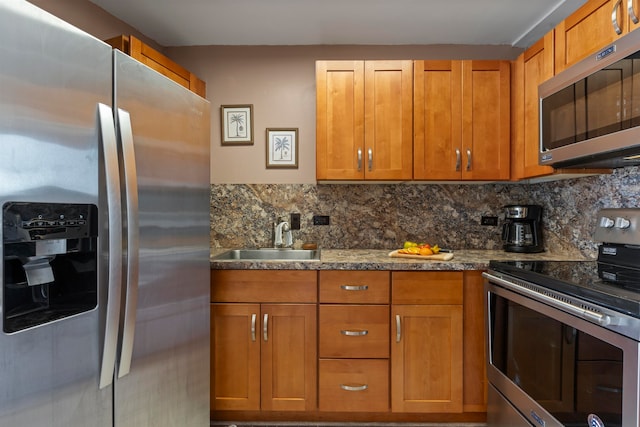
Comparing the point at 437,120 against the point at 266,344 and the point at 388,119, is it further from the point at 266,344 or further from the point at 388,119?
the point at 266,344

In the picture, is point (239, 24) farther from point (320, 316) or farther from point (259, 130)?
point (320, 316)

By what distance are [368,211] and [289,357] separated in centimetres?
114

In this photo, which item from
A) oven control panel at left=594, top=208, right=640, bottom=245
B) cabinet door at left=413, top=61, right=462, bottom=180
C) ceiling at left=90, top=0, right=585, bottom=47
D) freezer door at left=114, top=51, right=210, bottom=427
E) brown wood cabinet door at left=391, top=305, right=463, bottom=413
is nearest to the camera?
freezer door at left=114, top=51, right=210, bottom=427

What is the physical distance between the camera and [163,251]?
1.27 m

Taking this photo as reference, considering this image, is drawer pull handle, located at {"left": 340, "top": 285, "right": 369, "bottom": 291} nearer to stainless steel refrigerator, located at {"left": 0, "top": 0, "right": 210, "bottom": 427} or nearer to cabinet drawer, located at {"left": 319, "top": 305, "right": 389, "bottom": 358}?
cabinet drawer, located at {"left": 319, "top": 305, "right": 389, "bottom": 358}

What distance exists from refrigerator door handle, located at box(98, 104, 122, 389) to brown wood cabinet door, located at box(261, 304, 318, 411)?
1.01 meters

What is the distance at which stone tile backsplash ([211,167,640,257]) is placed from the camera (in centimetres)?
257

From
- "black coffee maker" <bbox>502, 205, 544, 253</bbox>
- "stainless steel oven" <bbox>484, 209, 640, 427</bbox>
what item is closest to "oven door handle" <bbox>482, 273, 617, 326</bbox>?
"stainless steel oven" <bbox>484, 209, 640, 427</bbox>

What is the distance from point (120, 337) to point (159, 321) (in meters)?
0.20

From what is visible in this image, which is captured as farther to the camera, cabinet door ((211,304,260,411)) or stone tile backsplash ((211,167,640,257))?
stone tile backsplash ((211,167,640,257))

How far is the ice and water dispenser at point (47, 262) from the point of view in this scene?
0.77 m

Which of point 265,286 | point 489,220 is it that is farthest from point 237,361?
point 489,220

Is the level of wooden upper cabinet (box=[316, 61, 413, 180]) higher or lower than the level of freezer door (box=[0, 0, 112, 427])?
higher

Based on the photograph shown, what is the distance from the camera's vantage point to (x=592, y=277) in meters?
1.44
